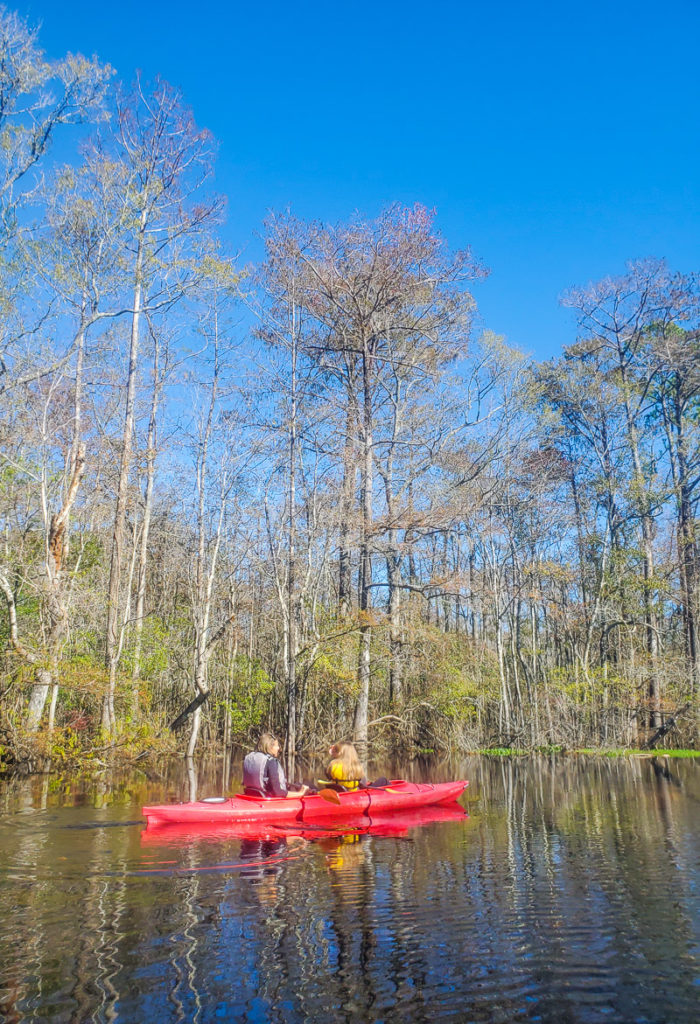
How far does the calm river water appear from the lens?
335 cm

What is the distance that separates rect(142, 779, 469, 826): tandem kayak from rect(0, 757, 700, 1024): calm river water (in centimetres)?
39

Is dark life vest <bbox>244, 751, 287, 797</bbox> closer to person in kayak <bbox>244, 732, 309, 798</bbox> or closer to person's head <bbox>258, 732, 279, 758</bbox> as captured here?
person in kayak <bbox>244, 732, 309, 798</bbox>

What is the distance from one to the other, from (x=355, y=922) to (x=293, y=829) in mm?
4016

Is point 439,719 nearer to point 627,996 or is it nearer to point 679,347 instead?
point 679,347

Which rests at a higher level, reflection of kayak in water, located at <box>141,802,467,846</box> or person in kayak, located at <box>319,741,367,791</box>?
person in kayak, located at <box>319,741,367,791</box>

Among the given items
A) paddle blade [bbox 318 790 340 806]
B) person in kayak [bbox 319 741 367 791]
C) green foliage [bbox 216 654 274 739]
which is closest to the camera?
paddle blade [bbox 318 790 340 806]

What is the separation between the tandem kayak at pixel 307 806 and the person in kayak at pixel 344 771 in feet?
0.52

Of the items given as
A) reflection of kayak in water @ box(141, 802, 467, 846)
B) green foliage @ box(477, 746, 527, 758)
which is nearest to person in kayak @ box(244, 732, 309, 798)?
reflection of kayak in water @ box(141, 802, 467, 846)

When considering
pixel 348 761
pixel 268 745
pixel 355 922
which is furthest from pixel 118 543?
pixel 355 922

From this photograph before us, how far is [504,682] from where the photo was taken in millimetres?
17766

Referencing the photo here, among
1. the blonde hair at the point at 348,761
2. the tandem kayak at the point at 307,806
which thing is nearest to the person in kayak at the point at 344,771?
the blonde hair at the point at 348,761

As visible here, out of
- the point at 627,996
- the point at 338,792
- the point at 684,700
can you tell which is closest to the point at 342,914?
the point at 627,996

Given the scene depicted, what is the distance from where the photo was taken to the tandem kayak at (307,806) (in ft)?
26.5

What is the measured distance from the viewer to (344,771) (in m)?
9.16
